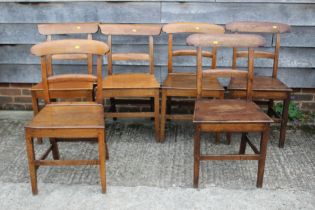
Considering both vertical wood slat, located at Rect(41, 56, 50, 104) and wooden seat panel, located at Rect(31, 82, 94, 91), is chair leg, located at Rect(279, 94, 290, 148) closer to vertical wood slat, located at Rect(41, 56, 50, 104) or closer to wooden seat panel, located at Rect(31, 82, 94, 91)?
wooden seat panel, located at Rect(31, 82, 94, 91)

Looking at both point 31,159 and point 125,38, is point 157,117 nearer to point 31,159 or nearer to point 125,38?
point 125,38

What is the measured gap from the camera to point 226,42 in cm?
274

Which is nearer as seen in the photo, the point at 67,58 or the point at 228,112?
the point at 228,112

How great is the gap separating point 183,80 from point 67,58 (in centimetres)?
104

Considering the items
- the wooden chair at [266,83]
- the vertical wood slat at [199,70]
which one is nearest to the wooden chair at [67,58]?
the vertical wood slat at [199,70]

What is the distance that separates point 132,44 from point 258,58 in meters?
1.21

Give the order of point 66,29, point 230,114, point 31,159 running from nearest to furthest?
point 31,159 → point 230,114 → point 66,29

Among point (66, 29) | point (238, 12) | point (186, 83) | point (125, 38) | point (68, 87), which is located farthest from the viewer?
point (125, 38)

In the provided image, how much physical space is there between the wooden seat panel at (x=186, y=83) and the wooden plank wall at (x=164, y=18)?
323 millimetres

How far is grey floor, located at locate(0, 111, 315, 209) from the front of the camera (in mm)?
2562

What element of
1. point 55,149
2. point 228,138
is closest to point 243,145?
point 228,138

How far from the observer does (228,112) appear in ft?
8.80

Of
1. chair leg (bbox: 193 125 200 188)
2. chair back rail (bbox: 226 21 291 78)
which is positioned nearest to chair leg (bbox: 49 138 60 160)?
chair leg (bbox: 193 125 200 188)

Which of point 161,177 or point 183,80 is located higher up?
point 183,80
